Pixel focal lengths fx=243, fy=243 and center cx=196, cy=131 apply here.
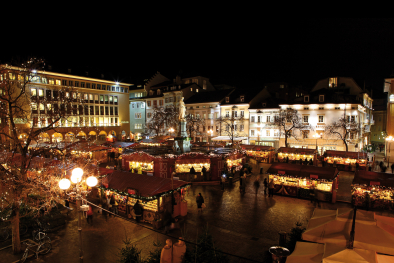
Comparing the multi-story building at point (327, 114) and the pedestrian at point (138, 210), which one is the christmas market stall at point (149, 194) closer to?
the pedestrian at point (138, 210)

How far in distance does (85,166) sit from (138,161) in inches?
326

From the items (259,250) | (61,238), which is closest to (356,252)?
(259,250)

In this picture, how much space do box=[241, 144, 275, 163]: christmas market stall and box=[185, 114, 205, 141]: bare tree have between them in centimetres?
1827

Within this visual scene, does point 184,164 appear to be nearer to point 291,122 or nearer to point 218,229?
point 218,229

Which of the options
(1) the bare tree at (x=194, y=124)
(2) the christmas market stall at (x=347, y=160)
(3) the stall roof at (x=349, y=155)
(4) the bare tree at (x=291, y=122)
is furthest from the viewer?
(1) the bare tree at (x=194, y=124)

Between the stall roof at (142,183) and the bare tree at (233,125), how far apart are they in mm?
31786

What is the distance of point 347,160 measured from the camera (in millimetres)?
26938

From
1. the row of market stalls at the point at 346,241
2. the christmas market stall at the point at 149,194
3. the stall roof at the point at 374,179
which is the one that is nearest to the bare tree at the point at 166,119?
the christmas market stall at the point at 149,194

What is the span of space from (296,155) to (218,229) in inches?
825

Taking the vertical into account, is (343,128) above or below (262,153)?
above

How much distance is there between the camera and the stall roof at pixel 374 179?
14548 millimetres

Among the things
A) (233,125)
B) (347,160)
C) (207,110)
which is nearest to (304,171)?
(347,160)

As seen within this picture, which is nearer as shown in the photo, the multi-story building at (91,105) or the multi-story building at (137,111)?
the multi-story building at (91,105)

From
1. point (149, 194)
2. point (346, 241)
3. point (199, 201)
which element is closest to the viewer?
point (346, 241)
